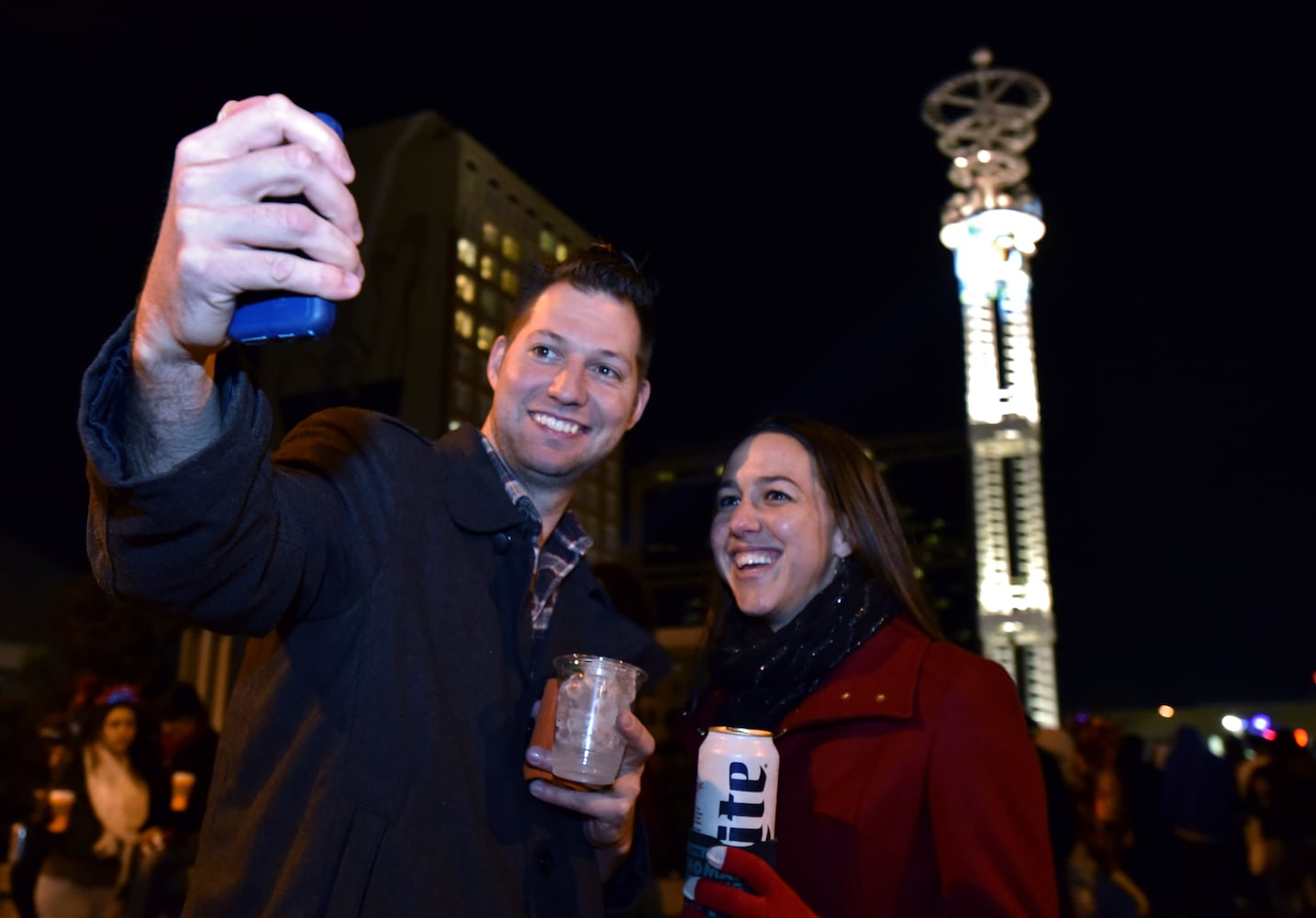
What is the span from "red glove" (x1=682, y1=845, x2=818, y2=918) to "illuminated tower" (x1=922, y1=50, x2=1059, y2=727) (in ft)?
122

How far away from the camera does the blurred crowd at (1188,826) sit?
7379 millimetres

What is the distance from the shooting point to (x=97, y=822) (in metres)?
5.44

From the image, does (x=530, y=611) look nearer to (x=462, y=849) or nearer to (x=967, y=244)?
(x=462, y=849)

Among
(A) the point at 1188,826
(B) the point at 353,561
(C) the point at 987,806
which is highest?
(B) the point at 353,561

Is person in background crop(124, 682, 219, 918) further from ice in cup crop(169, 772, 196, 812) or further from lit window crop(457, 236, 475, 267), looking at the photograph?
lit window crop(457, 236, 475, 267)

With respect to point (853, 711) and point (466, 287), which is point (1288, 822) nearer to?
point (853, 711)

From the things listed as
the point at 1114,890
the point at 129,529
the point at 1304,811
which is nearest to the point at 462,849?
the point at 129,529

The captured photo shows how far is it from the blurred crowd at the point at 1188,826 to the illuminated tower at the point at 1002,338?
30.4 m

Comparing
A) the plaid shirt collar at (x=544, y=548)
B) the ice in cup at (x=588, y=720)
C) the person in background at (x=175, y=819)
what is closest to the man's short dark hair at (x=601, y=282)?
the plaid shirt collar at (x=544, y=548)

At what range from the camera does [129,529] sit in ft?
4.23

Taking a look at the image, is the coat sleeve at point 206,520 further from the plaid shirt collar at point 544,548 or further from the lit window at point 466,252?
the lit window at point 466,252

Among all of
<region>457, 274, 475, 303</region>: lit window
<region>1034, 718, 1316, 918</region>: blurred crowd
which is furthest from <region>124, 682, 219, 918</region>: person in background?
<region>457, 274, 475, 303</region>: lit window

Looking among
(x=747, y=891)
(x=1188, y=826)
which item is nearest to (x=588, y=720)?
(x=747, y=891)

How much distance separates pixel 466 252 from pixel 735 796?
102 feet
